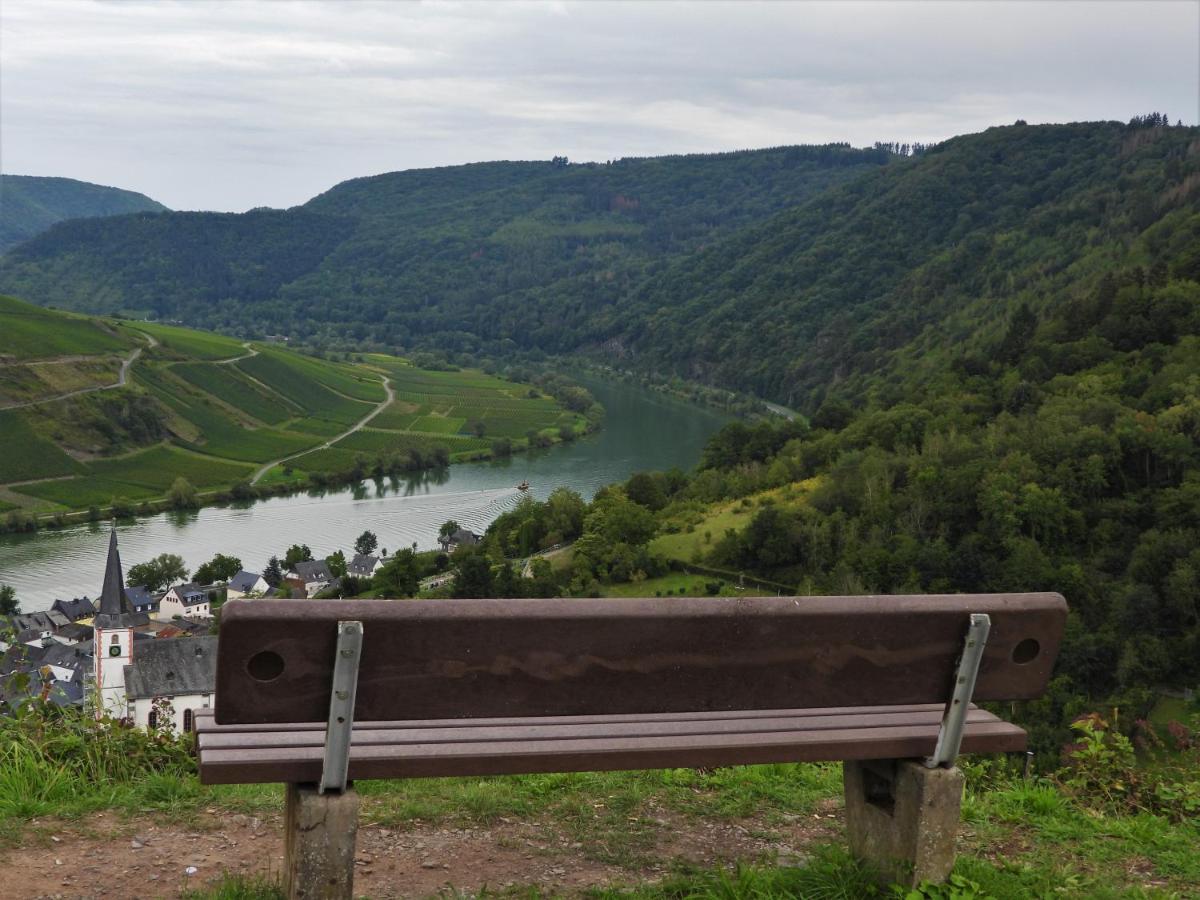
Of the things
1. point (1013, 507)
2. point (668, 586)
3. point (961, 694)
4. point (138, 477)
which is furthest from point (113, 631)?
point (138, 477)

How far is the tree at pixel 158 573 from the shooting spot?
35.6m

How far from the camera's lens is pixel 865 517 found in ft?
102

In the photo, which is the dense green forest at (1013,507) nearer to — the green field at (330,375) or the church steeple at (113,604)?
the church steeple at (113,604)

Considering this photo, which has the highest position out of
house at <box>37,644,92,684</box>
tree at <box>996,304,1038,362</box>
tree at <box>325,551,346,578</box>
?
tree at <box>996,304,1038,362</box>

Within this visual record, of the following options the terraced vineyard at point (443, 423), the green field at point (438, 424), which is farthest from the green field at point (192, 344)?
the green field at point (438, 424)

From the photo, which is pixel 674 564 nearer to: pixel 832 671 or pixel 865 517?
pixel 865 517

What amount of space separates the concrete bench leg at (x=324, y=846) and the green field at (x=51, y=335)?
2707 inches

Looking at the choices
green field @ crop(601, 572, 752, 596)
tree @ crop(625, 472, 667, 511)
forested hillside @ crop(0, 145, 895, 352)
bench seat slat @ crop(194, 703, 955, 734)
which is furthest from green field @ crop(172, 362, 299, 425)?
bench seat slat @ crop(194, 703, 955, 734)

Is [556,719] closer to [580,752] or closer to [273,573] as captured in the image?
[580,752]

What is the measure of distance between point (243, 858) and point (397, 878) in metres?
0.49

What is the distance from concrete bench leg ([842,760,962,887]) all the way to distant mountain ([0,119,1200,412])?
41351mm

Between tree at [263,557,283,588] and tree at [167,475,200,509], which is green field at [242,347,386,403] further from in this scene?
tree at [263,557,283,588]

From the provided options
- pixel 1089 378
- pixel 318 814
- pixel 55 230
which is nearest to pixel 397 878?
pixel 318 814

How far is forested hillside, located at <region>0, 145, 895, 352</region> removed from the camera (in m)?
146
